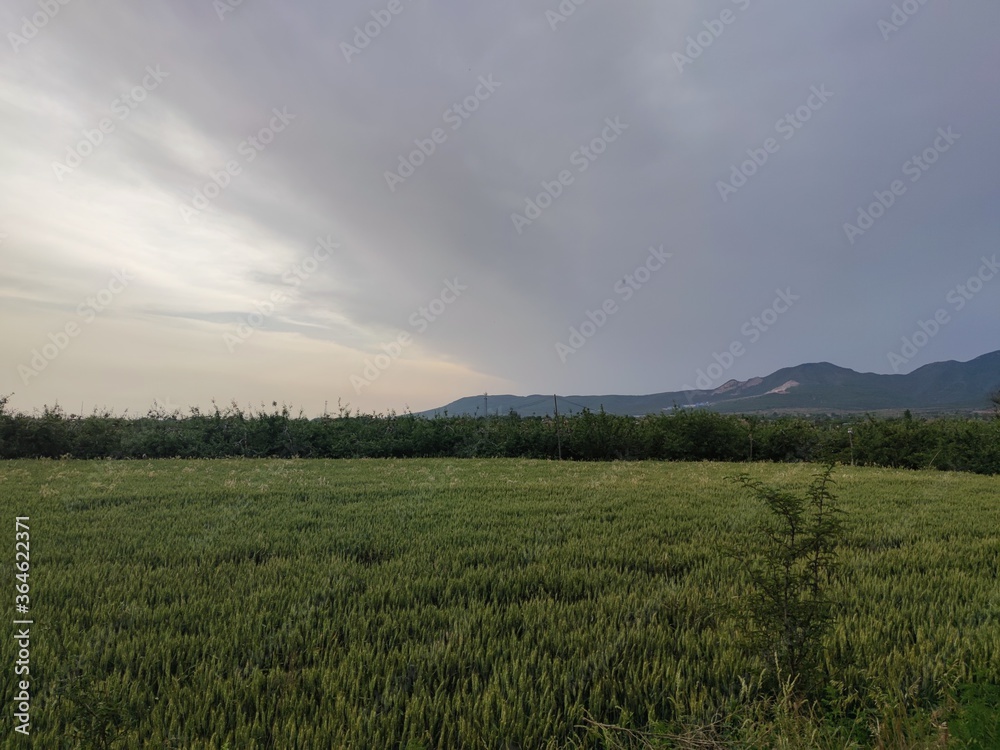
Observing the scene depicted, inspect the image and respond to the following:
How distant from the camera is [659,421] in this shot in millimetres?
23344

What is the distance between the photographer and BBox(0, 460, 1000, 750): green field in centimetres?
259

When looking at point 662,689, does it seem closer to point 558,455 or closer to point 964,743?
point 964,743

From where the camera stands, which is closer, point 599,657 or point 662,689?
point 662,689

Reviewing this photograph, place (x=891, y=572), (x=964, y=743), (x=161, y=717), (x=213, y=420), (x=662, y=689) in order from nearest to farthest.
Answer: (x=964, y=743)
(x=161, y=717)
(x=662, y=689)
(x=891, y=572)
(x=213, y=420)

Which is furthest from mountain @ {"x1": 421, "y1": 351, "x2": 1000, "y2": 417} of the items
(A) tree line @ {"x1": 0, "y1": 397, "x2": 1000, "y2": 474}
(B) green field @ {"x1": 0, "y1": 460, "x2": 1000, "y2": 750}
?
(B) green field @ {"x1": 0, "y1": 460, "x2": 1000, "y2": 750}

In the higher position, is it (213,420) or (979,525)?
(213,420)

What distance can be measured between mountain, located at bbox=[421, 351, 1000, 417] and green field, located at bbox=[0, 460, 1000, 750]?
93.3 metres

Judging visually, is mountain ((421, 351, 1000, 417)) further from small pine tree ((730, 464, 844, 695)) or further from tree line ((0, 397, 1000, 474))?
small pine tree ((730, 464, 844, 695))

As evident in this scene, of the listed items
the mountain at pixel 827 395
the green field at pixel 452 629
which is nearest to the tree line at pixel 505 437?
the green field at pixel 452 629

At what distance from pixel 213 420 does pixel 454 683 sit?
74.6ft

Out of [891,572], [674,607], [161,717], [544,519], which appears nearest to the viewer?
[161,717]

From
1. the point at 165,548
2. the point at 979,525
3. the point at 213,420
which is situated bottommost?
the point at 979,525

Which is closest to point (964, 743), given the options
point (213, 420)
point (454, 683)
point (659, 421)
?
point (454, 683)

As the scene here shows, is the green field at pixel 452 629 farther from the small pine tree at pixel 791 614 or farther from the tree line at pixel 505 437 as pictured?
the tree line at pixel 505 437
